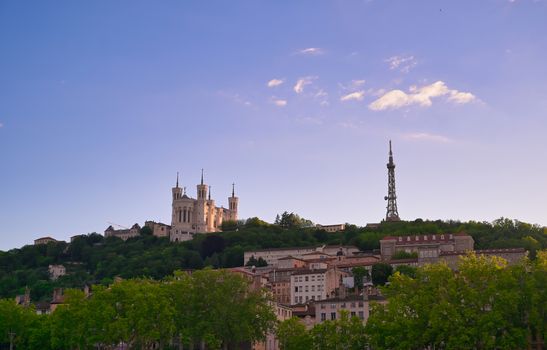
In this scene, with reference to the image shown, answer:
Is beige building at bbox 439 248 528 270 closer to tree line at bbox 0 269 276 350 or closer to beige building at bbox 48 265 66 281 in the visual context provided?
tree line at bbox 0 269 276 350

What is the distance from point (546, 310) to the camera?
60000mm

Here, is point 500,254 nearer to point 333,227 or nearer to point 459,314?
point 459,314

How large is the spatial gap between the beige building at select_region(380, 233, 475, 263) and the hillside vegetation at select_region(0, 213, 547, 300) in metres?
5.31

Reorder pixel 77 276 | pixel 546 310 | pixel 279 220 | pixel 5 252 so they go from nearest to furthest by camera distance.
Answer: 1. pixel 546 310
2. pixel 77 276
3. pixel 5 252
4. pixel 279 220

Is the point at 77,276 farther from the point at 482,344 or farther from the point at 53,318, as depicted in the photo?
the point at 482,344

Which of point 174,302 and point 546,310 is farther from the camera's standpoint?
point 174,302

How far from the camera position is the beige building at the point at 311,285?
109250 millimetres

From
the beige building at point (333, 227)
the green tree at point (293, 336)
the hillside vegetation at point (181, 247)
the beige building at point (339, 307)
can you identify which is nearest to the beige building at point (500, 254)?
the hillside vegetation at point (181, 247)

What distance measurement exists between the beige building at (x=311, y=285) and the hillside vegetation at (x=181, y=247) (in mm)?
34284

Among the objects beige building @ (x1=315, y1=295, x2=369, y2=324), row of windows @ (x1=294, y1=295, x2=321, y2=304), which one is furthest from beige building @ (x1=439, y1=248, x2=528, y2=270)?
beige building @ (x1=315, y1=295, x2=369, y2=324)

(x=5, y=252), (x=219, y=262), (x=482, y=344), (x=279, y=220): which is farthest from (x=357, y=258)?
(x=5, y=252)

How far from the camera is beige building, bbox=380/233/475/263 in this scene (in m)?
129

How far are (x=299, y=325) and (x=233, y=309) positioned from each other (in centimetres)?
701

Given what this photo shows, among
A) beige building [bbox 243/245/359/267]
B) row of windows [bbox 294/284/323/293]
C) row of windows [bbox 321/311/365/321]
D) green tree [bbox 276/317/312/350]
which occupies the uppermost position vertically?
beige building [bbox 243/245/359/267]
